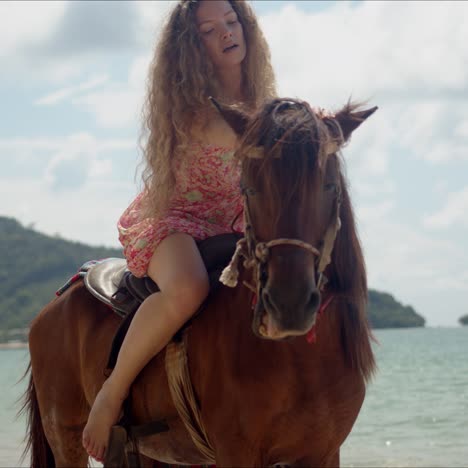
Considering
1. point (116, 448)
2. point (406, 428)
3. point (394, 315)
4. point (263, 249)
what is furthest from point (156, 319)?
point (394, 315)

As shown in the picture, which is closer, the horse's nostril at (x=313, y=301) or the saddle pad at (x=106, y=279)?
the horse's nostril at (x=313, y=301)

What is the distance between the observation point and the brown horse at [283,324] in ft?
9.00

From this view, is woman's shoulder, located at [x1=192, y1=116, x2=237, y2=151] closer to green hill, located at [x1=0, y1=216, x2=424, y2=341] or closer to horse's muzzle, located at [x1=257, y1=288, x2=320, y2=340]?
horse's muzzle, located at [x1=257, y1=288, x2=320, y2=340]

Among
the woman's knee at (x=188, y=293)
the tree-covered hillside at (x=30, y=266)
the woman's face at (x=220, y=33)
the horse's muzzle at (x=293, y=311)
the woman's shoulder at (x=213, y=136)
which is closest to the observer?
the horse's muzzle at (x=293, y=311)

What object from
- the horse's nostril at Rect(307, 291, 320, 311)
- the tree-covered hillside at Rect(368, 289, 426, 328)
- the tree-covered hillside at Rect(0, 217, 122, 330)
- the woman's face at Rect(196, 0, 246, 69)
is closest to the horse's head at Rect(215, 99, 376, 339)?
the horse's nostril at Rect(307, 291, 320, 311)

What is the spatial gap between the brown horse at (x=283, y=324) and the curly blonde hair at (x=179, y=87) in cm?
63

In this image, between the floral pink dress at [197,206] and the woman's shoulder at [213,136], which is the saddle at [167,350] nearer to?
the floral pink dress at [197,206]

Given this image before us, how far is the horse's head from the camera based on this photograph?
8.65ft

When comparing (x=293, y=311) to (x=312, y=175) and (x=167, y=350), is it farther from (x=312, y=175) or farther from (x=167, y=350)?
(x=167, y=350)

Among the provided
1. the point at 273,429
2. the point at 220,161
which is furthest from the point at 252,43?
the point at 273,429

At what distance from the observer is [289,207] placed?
2.75 metres

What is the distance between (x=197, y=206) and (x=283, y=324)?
4.25ft

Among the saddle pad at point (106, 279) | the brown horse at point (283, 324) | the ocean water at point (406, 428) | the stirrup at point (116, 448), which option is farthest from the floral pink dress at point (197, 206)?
the ocean water at point (406, 428)

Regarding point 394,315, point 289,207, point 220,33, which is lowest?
point 394,315
